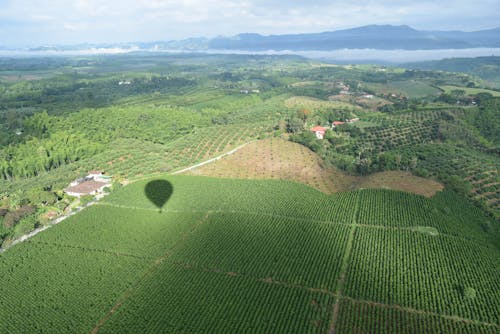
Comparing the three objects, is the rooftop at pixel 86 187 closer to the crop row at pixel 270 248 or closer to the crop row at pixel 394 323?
the crop row at pixel 270 248

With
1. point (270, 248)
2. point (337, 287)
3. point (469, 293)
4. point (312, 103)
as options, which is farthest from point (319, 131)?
point (469, 293)

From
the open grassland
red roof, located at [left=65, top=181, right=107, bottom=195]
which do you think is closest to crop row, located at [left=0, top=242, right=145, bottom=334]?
red roof, located at [left=65, top=181, right=107, bottom=195]

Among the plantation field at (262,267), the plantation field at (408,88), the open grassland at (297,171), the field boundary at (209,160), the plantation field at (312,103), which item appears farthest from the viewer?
the plantation field at (408,88)

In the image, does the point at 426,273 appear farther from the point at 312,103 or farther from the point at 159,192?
the point at 312,103

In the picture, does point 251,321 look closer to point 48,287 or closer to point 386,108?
point 48,287

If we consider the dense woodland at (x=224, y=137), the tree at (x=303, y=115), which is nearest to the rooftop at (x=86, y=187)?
the dense woodland at (x=224, y=137)

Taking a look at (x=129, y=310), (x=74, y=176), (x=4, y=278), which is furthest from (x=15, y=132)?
(x=129, y=310)

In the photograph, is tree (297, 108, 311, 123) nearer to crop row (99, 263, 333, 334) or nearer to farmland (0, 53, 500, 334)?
farmland (0, 53, 500, 334)
